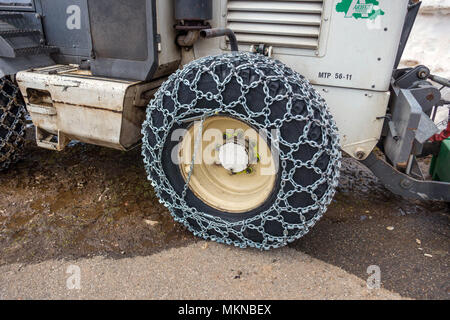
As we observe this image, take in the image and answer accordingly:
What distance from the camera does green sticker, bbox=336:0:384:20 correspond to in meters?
2.20

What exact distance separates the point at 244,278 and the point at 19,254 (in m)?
1.47

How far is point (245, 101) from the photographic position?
207 centimetres

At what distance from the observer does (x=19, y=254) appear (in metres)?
2.41

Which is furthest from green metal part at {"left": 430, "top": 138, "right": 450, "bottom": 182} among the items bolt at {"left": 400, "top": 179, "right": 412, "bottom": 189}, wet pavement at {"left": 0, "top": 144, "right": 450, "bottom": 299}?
bolt at {"left": 400, "top": 179, "right": 412, "bottom": 189}

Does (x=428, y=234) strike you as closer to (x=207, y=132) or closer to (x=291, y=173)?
(x=291, y=173)

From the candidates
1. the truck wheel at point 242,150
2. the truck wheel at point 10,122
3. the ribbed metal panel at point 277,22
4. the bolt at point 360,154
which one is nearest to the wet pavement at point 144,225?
the truck wheel at point 10,122

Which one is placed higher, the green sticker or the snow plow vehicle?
the green sticker

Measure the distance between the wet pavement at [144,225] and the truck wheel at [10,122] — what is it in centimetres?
24

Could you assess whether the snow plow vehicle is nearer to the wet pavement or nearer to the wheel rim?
the wheel rim

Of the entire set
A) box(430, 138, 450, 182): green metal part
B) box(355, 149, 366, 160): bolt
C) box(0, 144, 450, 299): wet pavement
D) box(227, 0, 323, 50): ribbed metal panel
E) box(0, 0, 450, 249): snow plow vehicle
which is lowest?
box(0, 144, 450, 299): wet pavement

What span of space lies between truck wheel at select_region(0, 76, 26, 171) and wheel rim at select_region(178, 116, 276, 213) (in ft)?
5.69

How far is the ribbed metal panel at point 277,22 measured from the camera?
2.37 meters

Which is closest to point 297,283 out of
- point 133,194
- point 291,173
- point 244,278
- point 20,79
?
point 244,278

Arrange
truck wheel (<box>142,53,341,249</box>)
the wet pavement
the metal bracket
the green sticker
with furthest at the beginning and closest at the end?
the metal bracket
the wet pavement
the green sticker
truck wheel (<box>142,53,341,249</box>)
